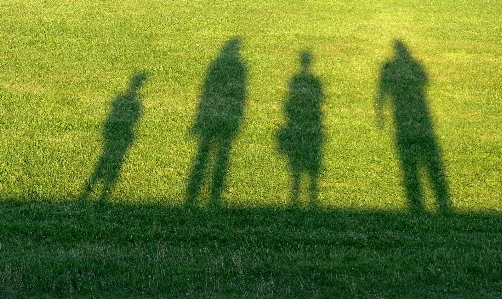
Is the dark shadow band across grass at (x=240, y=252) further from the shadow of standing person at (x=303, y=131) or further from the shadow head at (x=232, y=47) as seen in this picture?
the shadow head at (x=232, y=47)

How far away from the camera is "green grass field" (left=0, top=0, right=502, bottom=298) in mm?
8664

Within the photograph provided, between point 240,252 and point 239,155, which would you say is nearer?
point 240,252

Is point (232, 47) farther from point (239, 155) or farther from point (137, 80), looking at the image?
point (239, 155)

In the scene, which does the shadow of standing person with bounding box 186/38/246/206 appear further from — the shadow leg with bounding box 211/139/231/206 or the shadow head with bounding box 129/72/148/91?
the shadow head with bounding box 129/72/148/91

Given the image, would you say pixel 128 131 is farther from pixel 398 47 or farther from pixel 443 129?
pixel 398 47

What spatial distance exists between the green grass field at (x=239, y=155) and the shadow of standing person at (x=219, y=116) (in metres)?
0.07

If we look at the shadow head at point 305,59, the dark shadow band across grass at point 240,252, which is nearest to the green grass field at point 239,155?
the dark shadow band across grass at point 240,252

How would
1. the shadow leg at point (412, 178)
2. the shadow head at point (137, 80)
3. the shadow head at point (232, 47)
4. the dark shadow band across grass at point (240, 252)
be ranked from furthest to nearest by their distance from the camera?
the shadow head at point (232, 47) → the shadow head at point (137, 80) → the shadow leg at point (412, 178) → the dark shadow band across grass at point (240, 252)

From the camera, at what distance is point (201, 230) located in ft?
34.0

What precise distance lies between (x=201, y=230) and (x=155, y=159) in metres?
3.17

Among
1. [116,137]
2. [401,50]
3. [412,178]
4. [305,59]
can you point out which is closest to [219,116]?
[116,137]

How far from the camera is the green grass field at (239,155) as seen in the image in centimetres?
866

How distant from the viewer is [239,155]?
1355 centimetres

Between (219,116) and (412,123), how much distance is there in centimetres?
375
